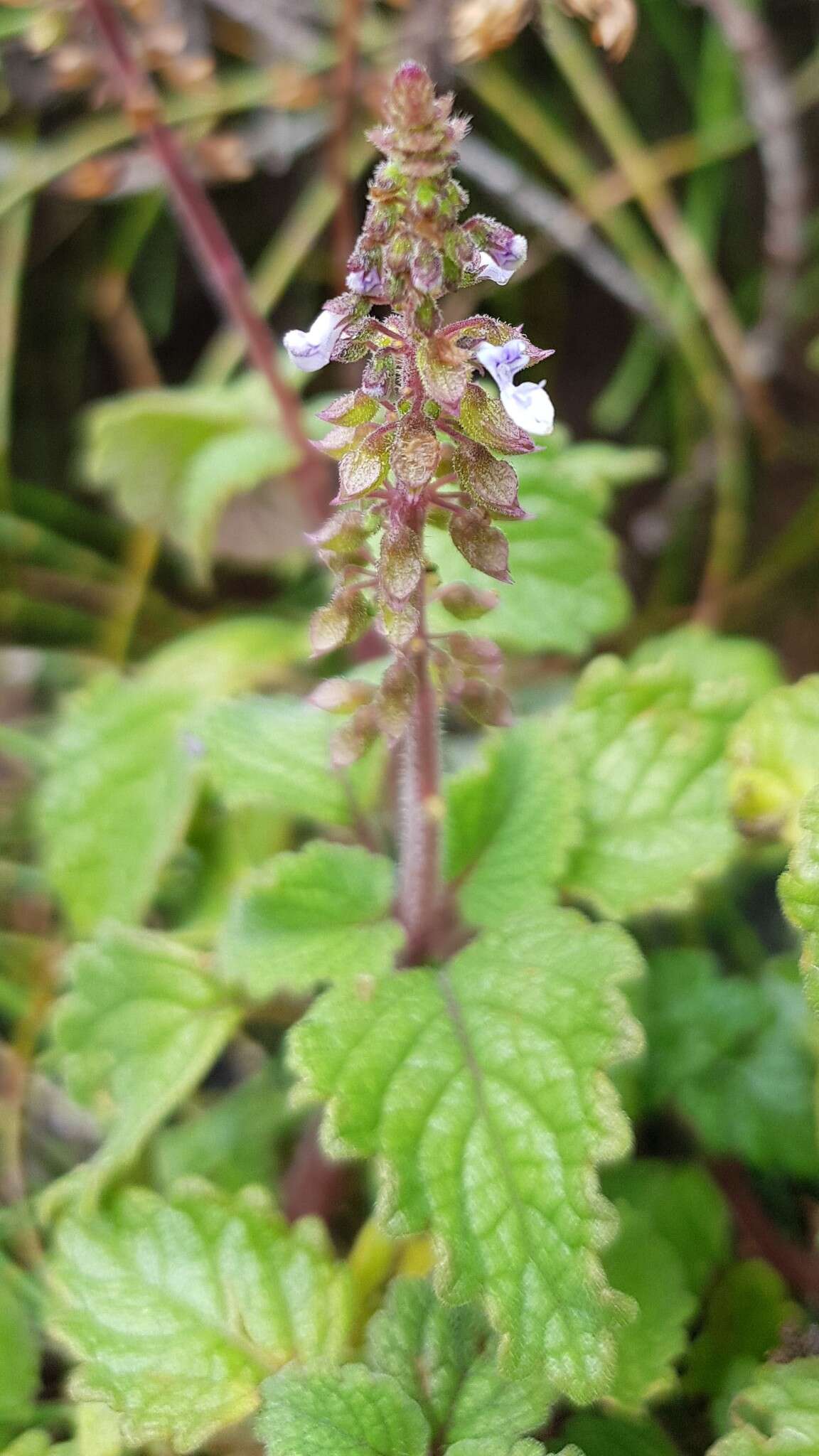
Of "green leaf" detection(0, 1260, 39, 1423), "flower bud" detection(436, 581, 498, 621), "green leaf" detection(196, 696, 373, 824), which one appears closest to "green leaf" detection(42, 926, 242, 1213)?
"green leaf" detection(0, 1260, 39, 1423)

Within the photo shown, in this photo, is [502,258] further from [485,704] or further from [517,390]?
[485,704]

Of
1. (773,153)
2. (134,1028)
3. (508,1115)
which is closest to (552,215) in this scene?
(773,153)

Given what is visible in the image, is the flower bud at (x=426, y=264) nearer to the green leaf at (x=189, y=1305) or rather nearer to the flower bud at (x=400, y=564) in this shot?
the flower bud at (x=400, y=564)

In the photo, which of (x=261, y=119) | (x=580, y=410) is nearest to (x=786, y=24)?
(x=580, y=410)

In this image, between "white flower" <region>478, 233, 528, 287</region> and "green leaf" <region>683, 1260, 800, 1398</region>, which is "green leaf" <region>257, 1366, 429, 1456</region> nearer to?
"green leaf" <region>683, 1260, 800, 1398</region>

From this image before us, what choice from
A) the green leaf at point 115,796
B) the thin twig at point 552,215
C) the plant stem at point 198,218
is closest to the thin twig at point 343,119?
the plant stem at point 198,218

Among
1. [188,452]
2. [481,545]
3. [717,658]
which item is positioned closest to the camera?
[481,545]
